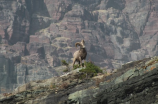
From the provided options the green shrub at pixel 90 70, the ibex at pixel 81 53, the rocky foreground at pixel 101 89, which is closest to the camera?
the rocky foreground at pixel 101 89

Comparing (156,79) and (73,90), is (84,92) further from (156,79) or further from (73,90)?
(156,79)

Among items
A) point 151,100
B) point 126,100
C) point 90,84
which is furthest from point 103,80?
point 151,100

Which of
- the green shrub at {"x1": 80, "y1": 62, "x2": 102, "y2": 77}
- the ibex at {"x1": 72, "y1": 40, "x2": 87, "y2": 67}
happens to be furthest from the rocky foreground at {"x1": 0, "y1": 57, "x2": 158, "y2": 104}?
the ibex at {"x1": 72, "y1": 40, "x2": 87, "y2": 67}

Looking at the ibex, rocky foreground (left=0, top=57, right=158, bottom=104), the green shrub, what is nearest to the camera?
rocky foreground (left=0, top=57, right=158, bottom=104)

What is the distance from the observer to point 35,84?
1506 inches

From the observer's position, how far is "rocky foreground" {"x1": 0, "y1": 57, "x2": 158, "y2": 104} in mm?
22203

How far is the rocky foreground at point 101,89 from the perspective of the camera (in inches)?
874

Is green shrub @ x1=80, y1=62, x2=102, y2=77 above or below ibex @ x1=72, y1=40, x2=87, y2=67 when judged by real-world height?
below

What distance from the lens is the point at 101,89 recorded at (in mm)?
27562

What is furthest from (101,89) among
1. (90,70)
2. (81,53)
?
(81,53)

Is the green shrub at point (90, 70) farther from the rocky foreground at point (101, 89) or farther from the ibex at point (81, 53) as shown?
the ibex at point (81, 53)

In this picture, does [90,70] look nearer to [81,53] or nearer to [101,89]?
[81,53]

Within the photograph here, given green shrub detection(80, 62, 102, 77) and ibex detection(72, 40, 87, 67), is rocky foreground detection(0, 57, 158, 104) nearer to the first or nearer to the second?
green shrub detection(80, 62, 102, 77)

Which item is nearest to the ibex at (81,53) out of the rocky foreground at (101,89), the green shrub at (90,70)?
the green shrub at (90,70)
